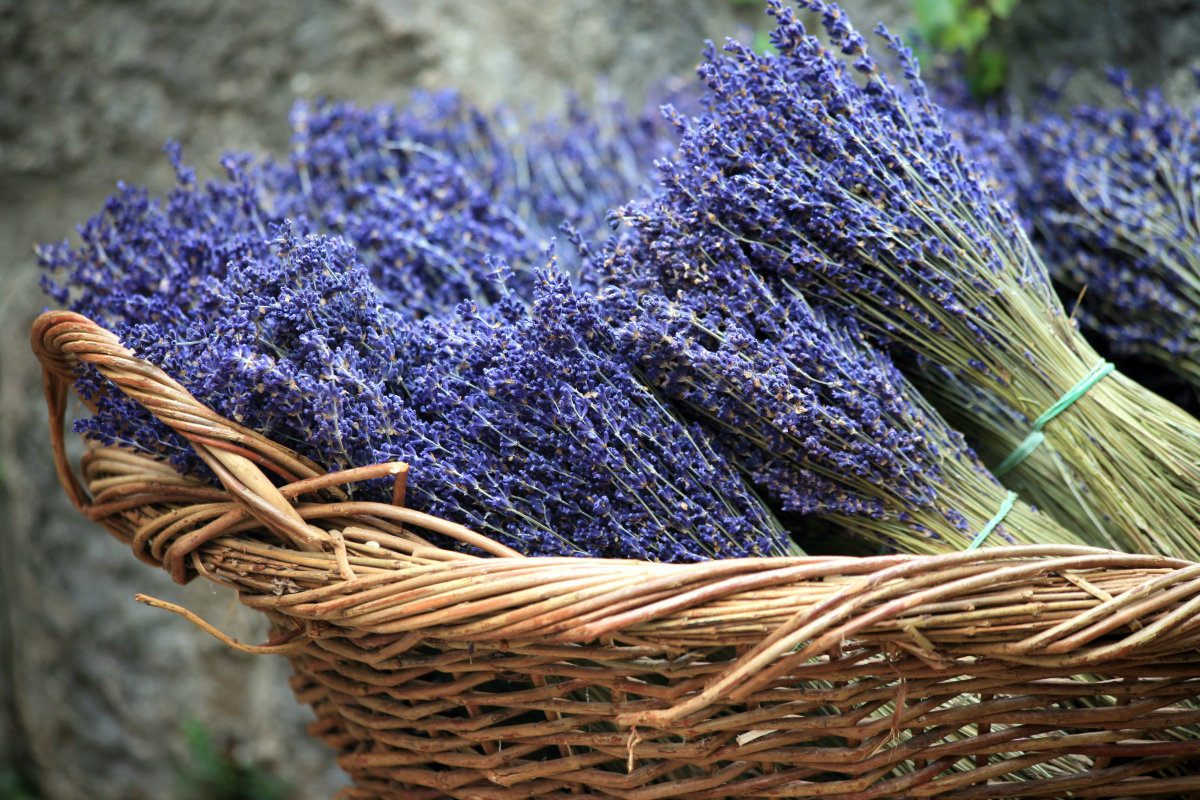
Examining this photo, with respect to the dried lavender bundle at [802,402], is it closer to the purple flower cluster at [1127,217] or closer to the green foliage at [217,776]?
the purple flower cluster at [1127,217]

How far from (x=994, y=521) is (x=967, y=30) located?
43.2 inches

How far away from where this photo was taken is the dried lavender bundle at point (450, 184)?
1.10 m

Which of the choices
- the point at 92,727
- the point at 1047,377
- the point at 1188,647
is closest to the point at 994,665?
the point at 1188,647

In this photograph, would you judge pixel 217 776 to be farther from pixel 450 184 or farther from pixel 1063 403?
pixel 1063 403

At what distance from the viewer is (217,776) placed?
1925 mm

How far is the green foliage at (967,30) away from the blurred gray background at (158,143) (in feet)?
0.74

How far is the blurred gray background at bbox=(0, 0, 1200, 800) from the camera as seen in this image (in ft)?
5.88

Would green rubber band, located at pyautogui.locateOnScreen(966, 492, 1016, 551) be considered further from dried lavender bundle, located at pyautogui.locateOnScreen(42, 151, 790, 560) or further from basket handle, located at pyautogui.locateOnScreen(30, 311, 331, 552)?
basket handle, located at pyautogui.locateOnScreen(30, 311, 331, 552)

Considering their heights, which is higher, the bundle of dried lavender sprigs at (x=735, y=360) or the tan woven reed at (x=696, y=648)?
the bundle of dried lavender sprigs at (x=735, y=360)

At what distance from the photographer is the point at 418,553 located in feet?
2.36

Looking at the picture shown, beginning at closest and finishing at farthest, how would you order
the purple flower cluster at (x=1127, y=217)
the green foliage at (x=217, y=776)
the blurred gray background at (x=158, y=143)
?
the purple flower cluster at (x=1127, y=217), the blurred gray background at (x=158, y=143), the green foliage at (x=217, y=776)

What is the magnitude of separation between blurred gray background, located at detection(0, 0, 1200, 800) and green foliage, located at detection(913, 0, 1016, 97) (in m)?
0.23

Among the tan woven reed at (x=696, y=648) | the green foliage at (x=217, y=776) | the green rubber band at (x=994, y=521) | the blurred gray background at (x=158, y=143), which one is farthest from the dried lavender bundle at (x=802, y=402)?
the green foliage at (x=217, y=776)

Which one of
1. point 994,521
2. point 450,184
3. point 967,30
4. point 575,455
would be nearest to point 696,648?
point 575,455
